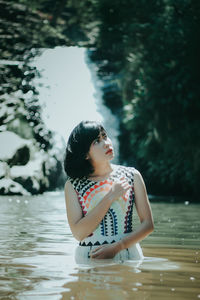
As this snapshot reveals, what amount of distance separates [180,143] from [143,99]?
250cm

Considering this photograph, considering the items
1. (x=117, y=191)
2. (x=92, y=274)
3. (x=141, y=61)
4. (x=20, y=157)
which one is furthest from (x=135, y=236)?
(x=20, y=157)

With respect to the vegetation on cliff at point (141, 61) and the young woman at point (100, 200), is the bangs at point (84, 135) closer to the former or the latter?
the young woman at point (100, 200)

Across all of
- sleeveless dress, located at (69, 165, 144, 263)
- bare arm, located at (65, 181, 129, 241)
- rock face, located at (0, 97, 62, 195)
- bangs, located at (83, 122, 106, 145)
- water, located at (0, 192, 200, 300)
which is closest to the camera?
water, located at (0, 192, 200, 300)

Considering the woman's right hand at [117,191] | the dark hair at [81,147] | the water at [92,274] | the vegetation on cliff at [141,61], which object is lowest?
the vegetation on cliff at [141,61]

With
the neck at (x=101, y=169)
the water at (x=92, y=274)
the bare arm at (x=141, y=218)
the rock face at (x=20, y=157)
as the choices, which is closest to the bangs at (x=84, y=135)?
the neck at (x=101, y=169)

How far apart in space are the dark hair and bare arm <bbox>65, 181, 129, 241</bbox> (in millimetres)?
158

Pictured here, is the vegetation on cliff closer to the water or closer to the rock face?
the rock face

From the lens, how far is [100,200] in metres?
4.91

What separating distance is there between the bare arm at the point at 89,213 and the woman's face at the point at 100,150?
0.26 meters

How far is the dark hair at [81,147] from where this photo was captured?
4.98m

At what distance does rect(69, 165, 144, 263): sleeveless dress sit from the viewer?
4855 millimetres

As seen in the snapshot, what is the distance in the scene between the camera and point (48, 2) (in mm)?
38219

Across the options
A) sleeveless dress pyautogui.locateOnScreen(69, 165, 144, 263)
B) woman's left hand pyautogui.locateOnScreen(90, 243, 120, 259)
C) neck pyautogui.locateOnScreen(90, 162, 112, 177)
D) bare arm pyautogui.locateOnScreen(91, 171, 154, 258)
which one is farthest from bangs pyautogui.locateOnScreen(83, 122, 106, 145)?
woman's left hand pyautogui.locateOnScreen(90, 243, 120, 259)

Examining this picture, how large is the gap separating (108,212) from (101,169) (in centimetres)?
38
